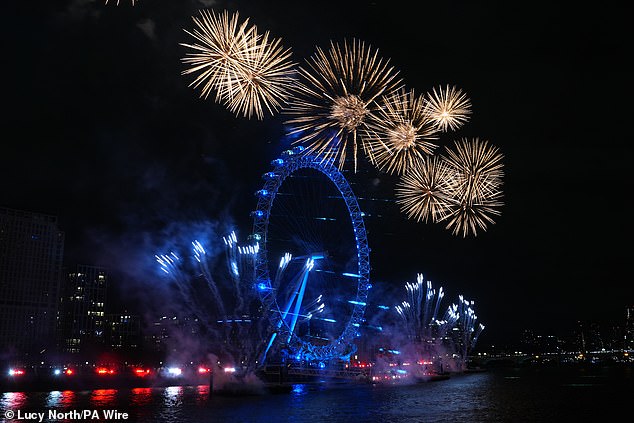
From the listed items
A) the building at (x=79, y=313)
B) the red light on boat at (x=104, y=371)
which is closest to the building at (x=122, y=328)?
the building at (x=79, y=313)

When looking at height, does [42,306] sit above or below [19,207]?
below

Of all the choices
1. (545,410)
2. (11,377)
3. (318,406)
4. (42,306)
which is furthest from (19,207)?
(545,410)

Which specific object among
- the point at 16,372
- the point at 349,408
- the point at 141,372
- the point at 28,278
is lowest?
the point at 349,408

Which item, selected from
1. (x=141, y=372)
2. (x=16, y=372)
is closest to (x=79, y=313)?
(x=141, y=372)

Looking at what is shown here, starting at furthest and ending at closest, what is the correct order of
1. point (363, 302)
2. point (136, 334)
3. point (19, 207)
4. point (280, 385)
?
point (136, 334) → point (19, 207) → point (363, 302) → point (280, 385)

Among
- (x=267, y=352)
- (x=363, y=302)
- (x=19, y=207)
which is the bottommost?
(x=267, y=352)

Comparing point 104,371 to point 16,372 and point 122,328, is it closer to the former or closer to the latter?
point 16,372

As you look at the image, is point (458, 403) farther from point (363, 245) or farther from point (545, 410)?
point (363, 245)

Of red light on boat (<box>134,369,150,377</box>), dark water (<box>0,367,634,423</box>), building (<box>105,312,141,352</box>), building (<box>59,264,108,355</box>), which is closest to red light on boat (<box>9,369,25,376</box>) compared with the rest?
red light on boat (<box>134,369,150,377</box>)

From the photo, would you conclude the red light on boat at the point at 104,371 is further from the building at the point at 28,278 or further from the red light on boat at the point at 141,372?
the building at the point at 28,278
